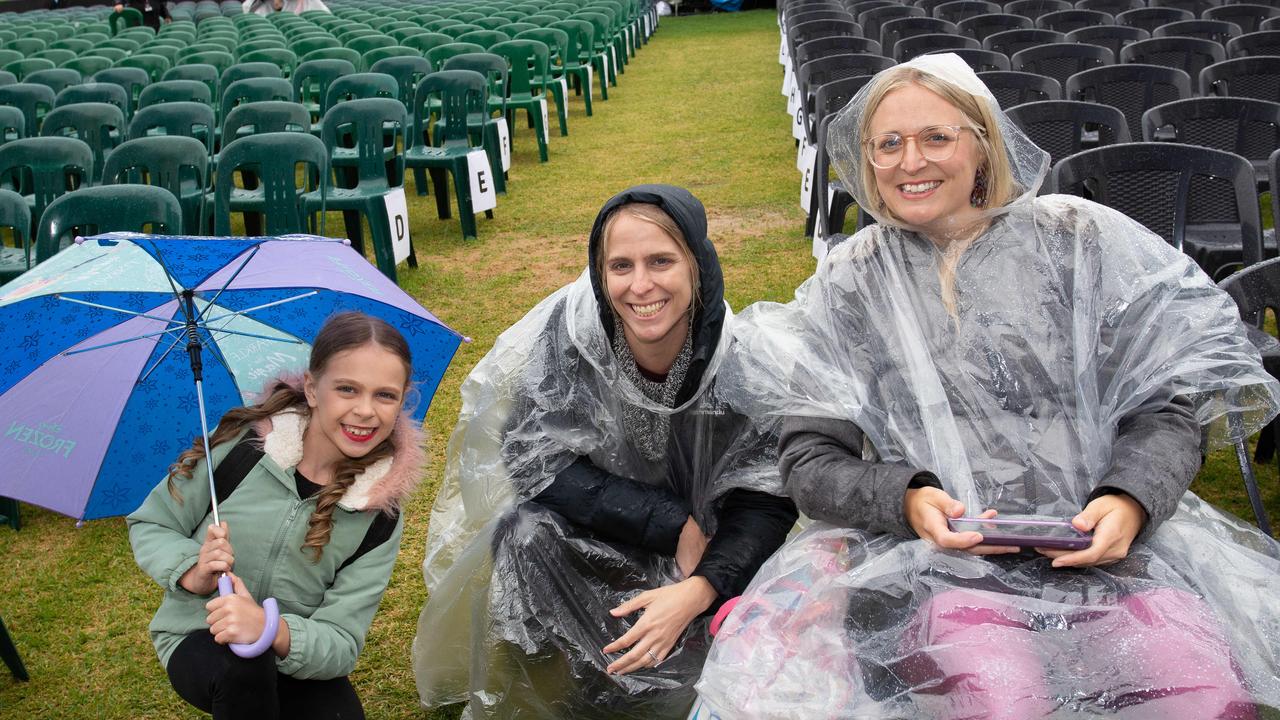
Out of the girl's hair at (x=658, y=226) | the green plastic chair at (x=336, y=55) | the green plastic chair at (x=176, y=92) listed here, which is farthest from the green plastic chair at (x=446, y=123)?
the girl's hair at (x=658, y=226)

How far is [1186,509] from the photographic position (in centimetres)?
206

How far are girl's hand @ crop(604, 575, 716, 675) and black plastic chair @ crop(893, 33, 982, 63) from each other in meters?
6.48

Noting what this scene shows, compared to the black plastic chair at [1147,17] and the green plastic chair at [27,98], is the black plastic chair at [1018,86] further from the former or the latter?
the green plastic chair at [27,98]

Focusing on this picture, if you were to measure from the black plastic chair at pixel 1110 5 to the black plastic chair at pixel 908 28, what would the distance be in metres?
1.73

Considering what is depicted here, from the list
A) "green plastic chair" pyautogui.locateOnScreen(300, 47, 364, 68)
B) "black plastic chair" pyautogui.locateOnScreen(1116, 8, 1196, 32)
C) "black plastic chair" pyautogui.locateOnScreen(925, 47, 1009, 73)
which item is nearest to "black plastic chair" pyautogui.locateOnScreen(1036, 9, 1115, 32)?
"black plastic chair" pyautogui.locateOnScreen(1116, 8, 1196, 32)

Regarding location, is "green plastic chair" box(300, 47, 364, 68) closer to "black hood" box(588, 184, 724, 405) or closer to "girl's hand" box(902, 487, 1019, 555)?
"black hood" box(588, 184, 724, 405)

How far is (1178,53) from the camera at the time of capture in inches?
289

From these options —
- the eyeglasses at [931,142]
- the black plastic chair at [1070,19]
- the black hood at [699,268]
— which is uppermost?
the eyeglasses at [931,142]

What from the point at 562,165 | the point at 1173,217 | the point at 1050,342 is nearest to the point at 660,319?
the point at 1050,342

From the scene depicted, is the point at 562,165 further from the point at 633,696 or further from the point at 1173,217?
the point at 633,696

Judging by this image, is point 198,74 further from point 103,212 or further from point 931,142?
point 931,142

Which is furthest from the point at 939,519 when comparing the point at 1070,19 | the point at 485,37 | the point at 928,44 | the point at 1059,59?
the point at 485,37

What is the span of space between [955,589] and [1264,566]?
54cm

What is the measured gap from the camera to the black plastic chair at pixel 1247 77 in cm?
617
